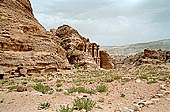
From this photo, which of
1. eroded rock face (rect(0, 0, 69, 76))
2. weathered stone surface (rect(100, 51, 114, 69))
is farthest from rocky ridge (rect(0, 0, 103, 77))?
weathered stone surface (rect(100, 51, 114, 69))

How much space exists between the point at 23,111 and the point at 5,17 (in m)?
18.1

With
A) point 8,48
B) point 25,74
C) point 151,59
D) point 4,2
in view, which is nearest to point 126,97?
point 25,74

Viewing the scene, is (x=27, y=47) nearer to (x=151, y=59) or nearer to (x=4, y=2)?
(x=4, y=2)

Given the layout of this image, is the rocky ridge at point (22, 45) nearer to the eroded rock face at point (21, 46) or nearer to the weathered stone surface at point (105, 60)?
the eroded rock face at point (21, 46)

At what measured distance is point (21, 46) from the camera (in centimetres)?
2033

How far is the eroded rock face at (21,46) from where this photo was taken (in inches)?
717

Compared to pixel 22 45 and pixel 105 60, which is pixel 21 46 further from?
pixel 105 60

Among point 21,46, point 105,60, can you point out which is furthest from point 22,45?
point 105,60

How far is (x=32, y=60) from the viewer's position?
774 inches

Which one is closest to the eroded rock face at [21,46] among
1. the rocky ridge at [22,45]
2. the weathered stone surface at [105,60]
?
the rocky ridge at [22,45]

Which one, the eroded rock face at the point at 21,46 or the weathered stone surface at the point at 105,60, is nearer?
the eroded rock face at the point at 21,46

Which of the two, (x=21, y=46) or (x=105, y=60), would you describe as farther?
(x=105, y=60)

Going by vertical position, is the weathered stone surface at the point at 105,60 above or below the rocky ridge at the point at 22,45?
below

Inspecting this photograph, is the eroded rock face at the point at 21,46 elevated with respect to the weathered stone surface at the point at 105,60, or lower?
elevated
